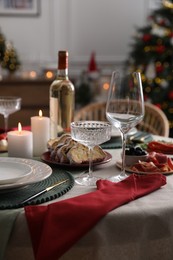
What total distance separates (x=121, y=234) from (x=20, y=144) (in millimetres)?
497

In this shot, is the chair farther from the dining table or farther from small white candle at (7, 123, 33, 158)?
the dining table

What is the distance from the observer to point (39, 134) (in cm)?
141

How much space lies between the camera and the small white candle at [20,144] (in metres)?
1.28

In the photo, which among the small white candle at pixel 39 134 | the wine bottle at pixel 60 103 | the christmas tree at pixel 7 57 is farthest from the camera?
the christmas tree at pixel 7 57

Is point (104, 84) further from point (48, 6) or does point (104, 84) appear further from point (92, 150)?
point (92, 150)

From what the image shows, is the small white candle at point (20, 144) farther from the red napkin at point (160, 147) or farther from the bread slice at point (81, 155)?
the red napkin at point (160, 147)

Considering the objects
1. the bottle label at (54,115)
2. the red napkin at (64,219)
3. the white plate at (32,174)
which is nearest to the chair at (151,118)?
the bottle label at (54,115)

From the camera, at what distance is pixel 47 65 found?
4.24 m

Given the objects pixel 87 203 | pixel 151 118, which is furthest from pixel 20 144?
pixel 151 118

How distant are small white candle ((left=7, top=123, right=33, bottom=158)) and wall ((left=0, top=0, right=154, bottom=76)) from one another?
3.03m

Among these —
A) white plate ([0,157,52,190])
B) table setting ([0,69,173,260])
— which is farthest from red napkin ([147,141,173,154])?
white plate ([0,157,52,190])

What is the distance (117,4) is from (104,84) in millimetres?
785

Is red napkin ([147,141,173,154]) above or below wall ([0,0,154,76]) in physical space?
below

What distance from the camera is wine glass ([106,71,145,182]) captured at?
1.16m
